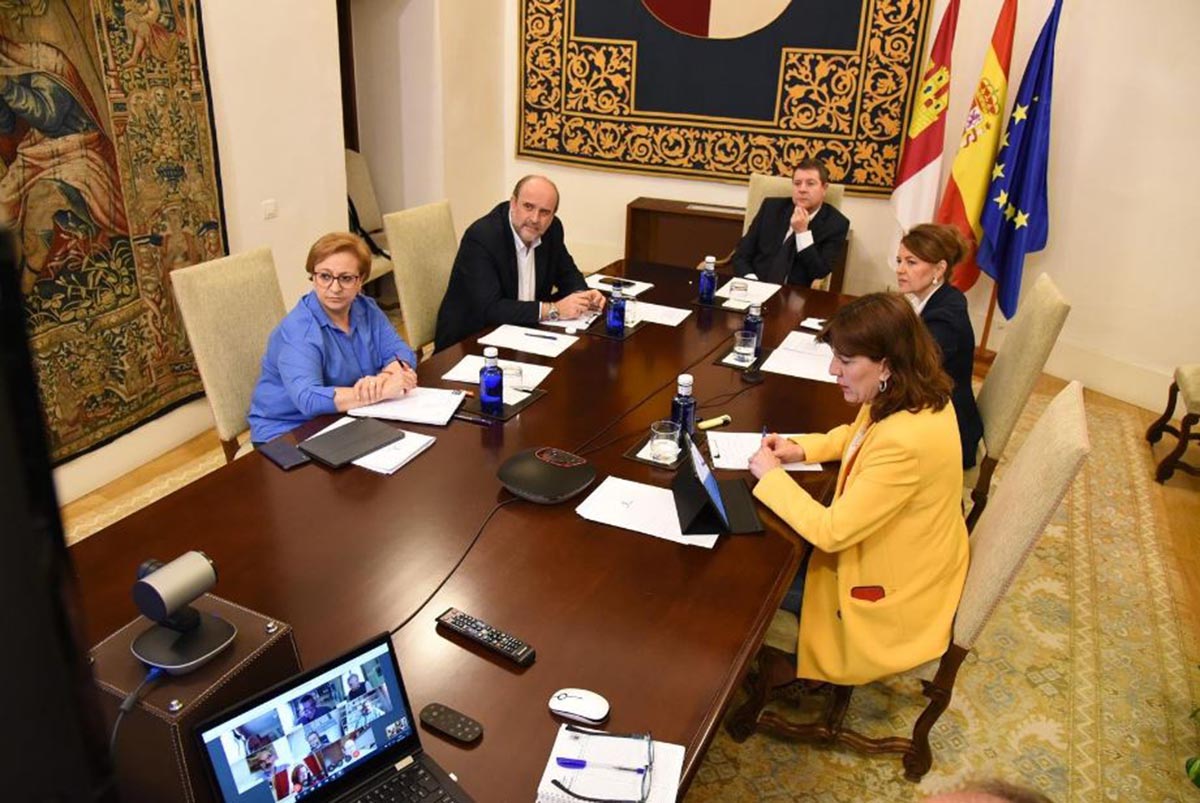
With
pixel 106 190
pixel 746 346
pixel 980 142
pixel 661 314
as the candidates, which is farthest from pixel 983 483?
pixel 106 190

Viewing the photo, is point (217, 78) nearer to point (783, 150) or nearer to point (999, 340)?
point (783, 150)

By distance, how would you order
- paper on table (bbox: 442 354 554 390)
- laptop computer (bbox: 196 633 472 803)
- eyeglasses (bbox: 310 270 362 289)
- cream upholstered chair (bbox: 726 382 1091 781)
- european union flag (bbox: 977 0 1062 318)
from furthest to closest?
1. european union flag (bbox: 977 0 1062 318)
2. paper on table (bbox: 442 354 554 390)
3. eyeglasses (bbox: 310 270 362 289)
4. cream upholstered chair (bbox: 726 382 1091 781)
5. laptop computer (bbox: 196 633 472 803)

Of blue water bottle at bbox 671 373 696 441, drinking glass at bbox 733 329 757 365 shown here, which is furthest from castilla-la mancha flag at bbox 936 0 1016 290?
blue water bottle at bbox 671 373 696 441

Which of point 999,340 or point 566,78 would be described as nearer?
point 999,340

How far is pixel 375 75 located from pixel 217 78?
192 cm

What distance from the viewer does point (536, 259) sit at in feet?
10.9

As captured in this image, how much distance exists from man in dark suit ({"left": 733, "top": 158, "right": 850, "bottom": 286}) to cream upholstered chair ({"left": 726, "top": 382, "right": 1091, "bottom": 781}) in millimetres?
1965

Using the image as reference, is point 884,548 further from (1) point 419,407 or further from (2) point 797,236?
(2) point 797,236

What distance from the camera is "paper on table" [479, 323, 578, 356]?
107 inches

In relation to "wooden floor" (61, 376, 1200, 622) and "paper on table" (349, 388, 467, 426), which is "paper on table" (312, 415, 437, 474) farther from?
"wooden floor" (61, 376, 1200, 622)

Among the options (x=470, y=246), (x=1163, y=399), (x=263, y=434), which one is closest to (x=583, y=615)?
(x=263, y=434)

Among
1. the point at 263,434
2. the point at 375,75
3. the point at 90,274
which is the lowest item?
the point at 263,434

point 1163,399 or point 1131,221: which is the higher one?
point 1131,221

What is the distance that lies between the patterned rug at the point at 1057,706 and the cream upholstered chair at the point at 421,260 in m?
1.95
